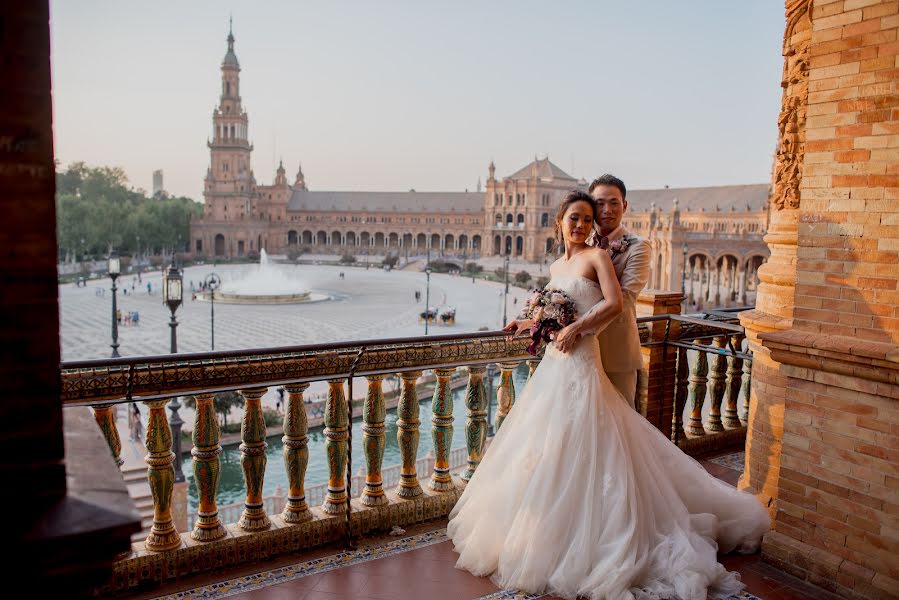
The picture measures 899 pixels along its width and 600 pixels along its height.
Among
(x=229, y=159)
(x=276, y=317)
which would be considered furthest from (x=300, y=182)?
(x=276, y=317)

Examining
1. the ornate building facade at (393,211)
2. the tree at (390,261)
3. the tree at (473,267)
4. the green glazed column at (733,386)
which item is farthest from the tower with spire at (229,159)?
the green glazed column at (733,386)

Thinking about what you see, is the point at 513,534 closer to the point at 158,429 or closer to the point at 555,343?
the point at 555,343

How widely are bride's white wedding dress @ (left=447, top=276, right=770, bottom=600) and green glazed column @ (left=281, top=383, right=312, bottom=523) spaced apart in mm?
836

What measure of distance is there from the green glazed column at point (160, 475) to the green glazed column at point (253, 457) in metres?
0.35

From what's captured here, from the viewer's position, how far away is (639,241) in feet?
12.6

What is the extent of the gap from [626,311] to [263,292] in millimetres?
45124

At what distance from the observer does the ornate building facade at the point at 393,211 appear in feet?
266

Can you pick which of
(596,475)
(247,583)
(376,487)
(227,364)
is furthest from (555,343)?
(247,583)

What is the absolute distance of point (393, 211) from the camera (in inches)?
3947

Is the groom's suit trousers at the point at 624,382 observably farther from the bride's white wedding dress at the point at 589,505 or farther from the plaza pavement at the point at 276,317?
the plaza pavement at the point at 276,317

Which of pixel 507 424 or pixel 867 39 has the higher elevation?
pixel 867 39

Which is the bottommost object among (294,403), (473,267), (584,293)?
(473,267)

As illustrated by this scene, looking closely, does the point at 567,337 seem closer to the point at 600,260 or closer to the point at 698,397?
the point at 600,260

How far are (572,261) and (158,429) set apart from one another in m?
2.19
